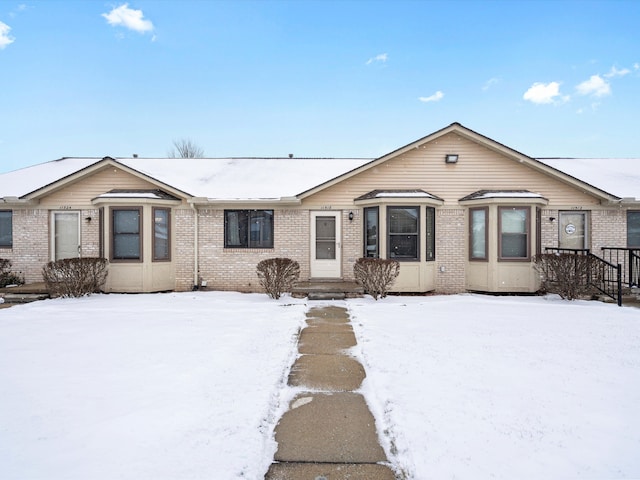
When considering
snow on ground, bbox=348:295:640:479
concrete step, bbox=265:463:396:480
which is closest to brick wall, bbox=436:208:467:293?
snow on ground, bbox=348:295:640:479

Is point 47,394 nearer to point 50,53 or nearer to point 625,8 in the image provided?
point 50,53

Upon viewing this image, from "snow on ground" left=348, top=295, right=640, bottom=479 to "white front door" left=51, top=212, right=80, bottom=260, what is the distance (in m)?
10.0

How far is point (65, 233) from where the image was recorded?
1153 centimetres

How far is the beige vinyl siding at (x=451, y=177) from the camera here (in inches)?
447

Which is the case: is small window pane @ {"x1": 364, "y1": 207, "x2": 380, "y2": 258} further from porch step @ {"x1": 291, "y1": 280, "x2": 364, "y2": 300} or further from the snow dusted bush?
the snow dusted bush

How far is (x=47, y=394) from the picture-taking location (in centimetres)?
372

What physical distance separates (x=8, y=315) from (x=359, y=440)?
882cm

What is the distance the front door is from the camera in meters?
11.4

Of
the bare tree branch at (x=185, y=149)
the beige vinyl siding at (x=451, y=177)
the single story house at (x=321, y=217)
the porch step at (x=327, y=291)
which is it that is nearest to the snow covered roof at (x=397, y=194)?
the single story house at (x=321, y=217)

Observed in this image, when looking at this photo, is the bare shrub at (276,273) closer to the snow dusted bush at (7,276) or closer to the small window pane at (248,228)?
the small window pane at (248,228)

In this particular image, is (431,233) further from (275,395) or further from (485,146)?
(275,395)

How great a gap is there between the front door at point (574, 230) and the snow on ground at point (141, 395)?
955 cm

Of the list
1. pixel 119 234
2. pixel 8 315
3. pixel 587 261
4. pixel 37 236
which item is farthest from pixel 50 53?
pixel 587 261

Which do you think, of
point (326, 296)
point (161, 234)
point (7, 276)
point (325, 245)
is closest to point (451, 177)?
point (325, 245)
